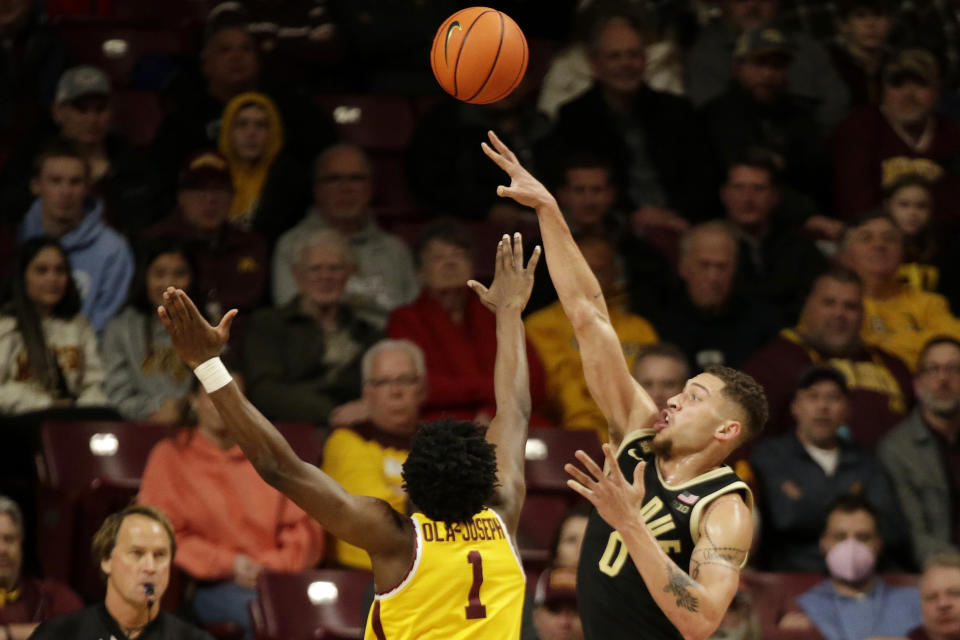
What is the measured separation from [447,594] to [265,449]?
0.71 m

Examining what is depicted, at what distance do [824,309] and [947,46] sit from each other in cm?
369

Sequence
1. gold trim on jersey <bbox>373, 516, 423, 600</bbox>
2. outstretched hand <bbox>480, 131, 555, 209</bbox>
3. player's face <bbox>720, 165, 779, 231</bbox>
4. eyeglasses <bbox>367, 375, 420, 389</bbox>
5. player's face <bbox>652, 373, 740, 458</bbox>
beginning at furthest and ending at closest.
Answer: player's face <bbox>720, 165, 779, 231</bbox> < eyeglasses <bbox>367, 375, 420, 389</bbox> < outstretched hand <bbox>480, 131, 555, 209</bbox> < player's face <bbox>652, 373, 740, 458</bbox> < gold trim on jersey <bbox>373, 516, 423, 600</bbox>

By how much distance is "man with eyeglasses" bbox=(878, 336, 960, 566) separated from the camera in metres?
8.19

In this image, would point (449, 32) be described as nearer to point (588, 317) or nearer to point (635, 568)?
point (588, 317)

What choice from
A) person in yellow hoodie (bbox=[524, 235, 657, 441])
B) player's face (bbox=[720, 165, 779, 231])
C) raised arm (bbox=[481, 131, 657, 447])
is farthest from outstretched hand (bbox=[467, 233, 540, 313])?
player's face (bbox=[720, 165, 779, 231])

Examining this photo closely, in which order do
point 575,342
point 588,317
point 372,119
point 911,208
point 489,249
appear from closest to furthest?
1. point 588,317
2. point 575,342
3. point 489,249
4. point 911,208
5. point 372,119

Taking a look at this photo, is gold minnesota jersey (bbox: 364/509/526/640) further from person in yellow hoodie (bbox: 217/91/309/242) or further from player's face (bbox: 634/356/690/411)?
person in yellow hoodie (bbox: 217/91/309/242)

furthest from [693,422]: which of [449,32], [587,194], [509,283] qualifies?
[587,194]

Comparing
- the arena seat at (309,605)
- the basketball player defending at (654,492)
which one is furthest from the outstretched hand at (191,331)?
the arena seat at (309,605)

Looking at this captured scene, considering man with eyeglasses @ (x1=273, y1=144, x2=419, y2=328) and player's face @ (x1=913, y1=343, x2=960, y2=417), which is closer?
player's face @ (x1=913, y1=343, x2=960, y2=417)

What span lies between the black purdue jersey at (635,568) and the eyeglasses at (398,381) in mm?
2289

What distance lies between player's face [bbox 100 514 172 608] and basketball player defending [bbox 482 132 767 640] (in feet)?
6.03

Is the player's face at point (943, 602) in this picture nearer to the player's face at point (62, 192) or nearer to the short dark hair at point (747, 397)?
the short dark hair at point (747, 397)

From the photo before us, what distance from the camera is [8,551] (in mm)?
6766
